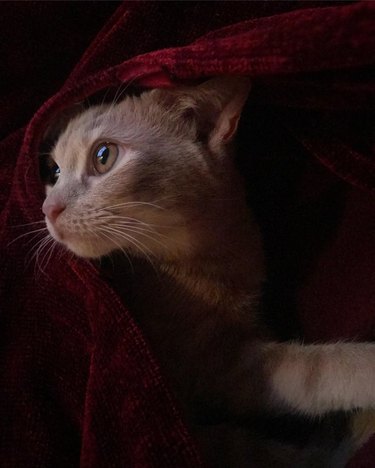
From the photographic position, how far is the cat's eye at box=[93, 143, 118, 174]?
89 centimetres

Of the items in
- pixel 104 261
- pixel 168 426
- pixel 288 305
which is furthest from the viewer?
pixel 288 305

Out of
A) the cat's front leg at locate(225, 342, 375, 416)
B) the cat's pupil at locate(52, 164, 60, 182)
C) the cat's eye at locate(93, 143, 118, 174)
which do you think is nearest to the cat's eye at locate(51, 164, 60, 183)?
the cat's pupil at locate(52, 164, 60, 182)

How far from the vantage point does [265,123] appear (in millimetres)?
1007

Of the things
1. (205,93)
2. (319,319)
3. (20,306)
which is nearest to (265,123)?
(205,93)

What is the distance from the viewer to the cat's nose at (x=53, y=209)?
83cm

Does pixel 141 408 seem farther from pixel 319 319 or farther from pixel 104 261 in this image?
pixel 319 319

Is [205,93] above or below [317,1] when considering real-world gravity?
below

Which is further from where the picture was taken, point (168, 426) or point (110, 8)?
point (110, 8)

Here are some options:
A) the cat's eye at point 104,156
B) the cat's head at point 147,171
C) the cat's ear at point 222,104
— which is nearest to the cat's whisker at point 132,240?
the cat's head at point 147,171

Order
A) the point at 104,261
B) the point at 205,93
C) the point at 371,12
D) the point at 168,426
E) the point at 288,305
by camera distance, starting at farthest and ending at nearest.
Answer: the point at 288,305 → the point at 104,261 → the point at 205,93 → the point at 168,426 → the point at 371,12

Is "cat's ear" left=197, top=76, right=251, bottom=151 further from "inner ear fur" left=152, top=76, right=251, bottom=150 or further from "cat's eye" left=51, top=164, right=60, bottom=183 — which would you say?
"cat's eye" left=51, top=164, right=60, bottom=183

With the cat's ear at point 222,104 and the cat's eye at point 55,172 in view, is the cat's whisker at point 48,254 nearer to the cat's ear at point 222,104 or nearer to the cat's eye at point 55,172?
the cat's eye at point 55,172

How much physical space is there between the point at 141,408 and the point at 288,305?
0.52 m

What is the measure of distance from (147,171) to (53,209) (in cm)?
18
